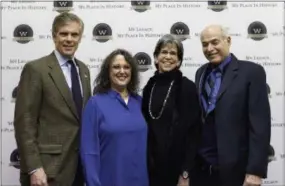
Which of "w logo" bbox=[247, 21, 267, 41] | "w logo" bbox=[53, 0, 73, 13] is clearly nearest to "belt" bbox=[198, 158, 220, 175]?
"w logo" bbox=[247, 21, 267, 41]

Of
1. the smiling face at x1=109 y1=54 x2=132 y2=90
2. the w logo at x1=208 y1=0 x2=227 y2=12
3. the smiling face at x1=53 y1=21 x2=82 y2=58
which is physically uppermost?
the w logo at x1=208 y1=0 x2=227 y2=12

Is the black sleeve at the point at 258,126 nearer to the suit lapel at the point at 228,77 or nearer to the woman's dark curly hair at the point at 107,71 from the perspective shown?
the suit lapel at the point at 228,77

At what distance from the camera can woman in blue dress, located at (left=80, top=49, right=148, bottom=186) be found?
1937 mm

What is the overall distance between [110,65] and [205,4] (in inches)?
38.9

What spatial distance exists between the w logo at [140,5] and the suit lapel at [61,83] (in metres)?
0.88

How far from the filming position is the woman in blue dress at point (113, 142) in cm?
194

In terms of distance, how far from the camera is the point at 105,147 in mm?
1956

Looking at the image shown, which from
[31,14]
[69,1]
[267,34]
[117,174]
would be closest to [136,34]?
[69,1]

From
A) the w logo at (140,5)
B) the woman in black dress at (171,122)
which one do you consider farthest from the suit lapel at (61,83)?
the w logo at (140,5)

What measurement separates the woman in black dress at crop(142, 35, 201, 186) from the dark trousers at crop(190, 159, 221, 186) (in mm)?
120

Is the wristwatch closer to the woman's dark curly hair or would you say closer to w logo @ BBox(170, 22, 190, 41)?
the woman's dark curly hair

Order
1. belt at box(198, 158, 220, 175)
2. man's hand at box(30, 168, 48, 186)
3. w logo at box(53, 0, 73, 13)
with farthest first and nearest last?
1. w logo at box(53, 0, 73, 13)
2. belt at box(198, 158, 220, 175)
3. man's hand at box(30, 168, 48, 186)

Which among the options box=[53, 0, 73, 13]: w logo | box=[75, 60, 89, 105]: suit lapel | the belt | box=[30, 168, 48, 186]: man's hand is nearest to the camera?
box=[30, 168, 48, 186]: man's hand

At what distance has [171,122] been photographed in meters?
1.99
